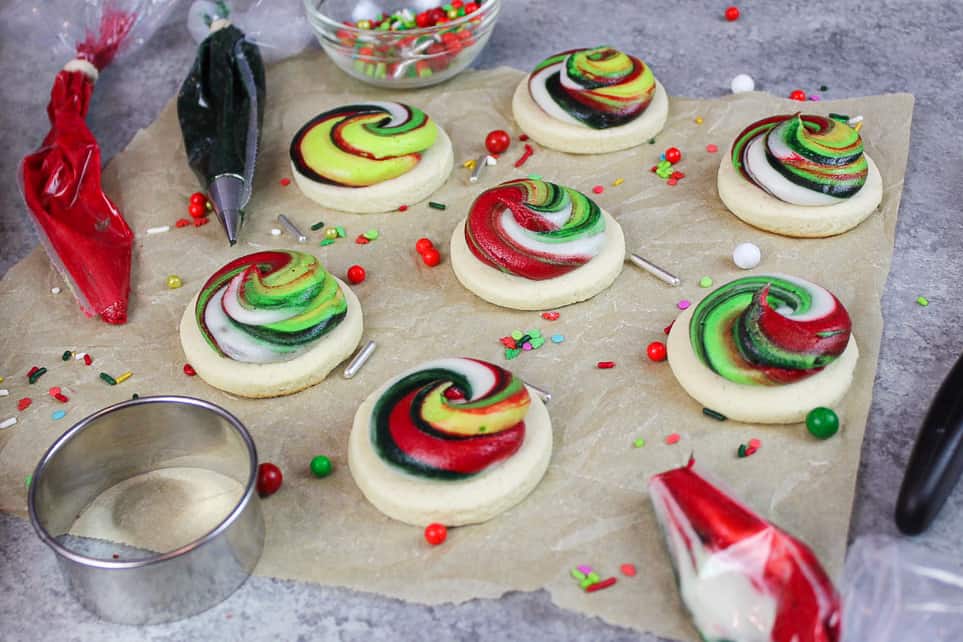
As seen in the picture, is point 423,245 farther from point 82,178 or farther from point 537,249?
point 82,178

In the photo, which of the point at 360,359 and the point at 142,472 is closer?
the point at 142,472

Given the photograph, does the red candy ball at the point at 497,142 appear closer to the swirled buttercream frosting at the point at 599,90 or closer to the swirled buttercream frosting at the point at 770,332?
the swirled buttercream frosting at the point at 599,90

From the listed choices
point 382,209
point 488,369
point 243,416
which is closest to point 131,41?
point 382,209

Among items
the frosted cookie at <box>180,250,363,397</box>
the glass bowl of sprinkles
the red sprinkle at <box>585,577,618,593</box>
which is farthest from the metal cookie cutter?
the glass bowl of sprinkles

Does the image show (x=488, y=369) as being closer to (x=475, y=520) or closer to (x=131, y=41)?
(x=475, y=520)

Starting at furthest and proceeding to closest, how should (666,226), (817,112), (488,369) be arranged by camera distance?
(817,112) → (666,226) → (488,369)

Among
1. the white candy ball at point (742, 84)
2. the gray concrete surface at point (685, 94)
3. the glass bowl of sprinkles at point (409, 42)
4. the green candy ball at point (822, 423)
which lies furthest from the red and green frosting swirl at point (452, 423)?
the white candy ball at point (742, 84)

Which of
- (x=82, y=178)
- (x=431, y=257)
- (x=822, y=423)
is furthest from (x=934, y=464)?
(x=82, y=178)
